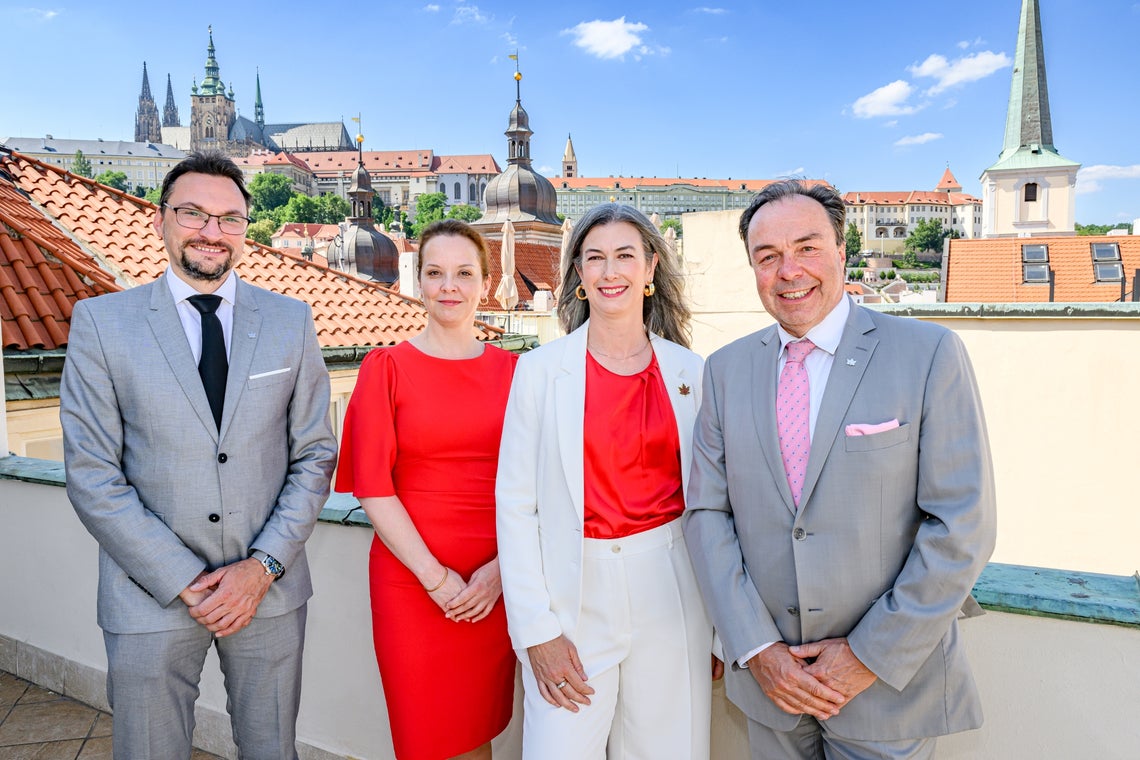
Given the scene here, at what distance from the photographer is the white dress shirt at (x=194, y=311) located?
2.19 meters

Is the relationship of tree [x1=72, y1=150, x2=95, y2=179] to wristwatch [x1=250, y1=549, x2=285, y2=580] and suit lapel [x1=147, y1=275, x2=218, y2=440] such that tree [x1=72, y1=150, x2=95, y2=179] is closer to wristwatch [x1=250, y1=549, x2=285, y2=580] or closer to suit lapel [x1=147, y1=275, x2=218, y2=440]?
suit lapel [x1=147, y1=275, x2=218, y2=440]

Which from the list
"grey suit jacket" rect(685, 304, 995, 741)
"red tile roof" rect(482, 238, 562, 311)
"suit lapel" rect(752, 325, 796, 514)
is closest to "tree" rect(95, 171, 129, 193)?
"red tile roof" rect(482, 238, 562, 311)

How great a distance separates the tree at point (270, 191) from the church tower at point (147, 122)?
49.2m

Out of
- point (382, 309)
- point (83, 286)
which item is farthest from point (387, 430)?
point (382, 309)

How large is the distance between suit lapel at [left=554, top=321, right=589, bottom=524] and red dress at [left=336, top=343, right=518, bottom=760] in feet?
1.10

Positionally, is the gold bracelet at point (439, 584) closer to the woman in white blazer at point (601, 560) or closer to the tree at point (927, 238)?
the woman in white blazer at point (601, 560)

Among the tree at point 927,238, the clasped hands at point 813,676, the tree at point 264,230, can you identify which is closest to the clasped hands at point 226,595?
the clasped hands at point 813,676

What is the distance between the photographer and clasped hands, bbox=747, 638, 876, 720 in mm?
1704

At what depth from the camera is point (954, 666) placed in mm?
1706

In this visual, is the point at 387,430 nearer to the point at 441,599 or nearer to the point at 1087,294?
the point at 441,599

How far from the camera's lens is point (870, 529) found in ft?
5.60

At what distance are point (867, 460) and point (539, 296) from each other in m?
24.7

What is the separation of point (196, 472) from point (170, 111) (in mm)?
172256

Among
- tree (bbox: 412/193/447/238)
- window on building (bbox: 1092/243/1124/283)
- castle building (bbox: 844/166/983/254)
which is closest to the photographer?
window on building (bbox: 1092/243/1124/283)
